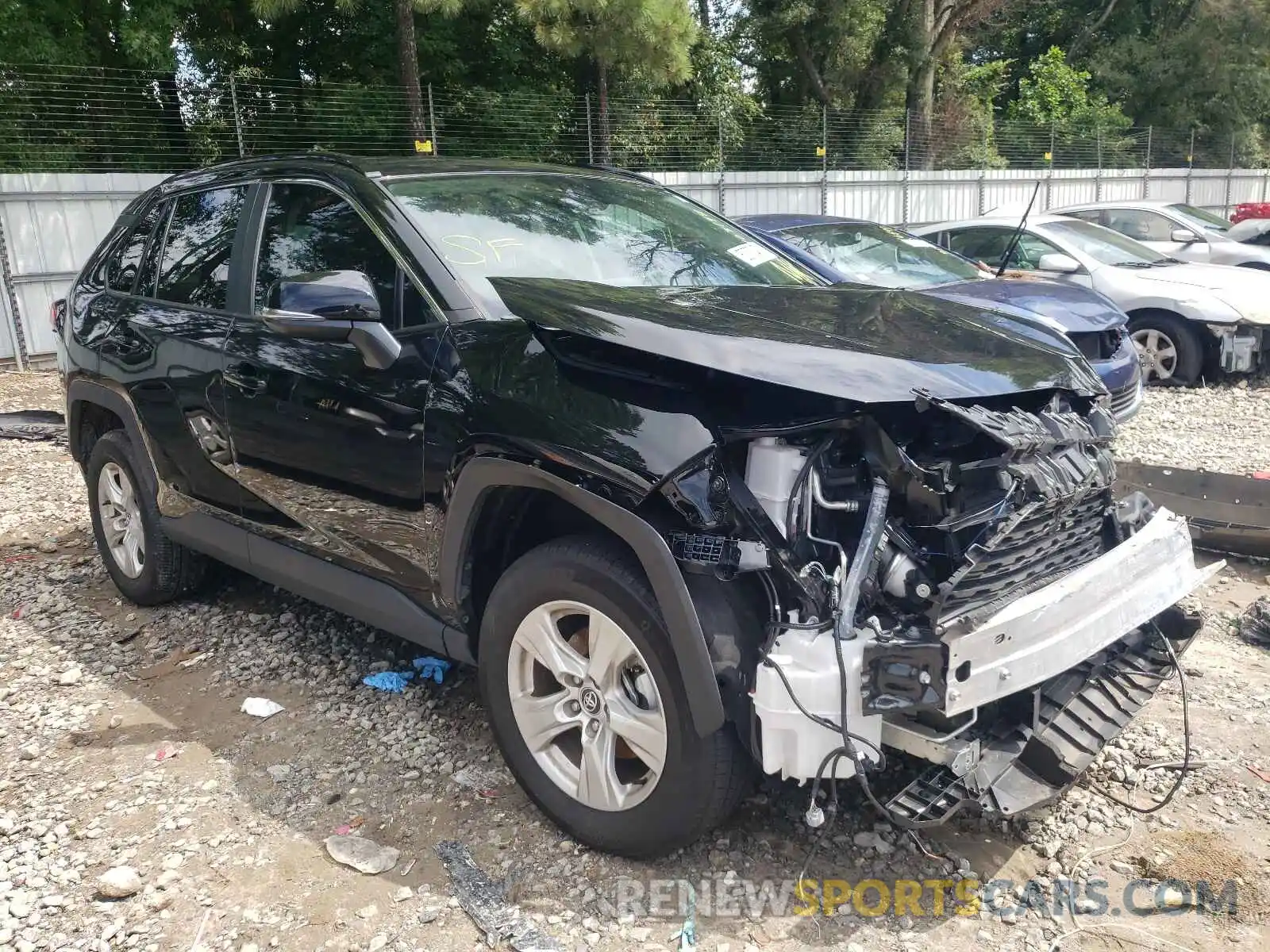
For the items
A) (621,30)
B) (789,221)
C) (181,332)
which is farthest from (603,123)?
(181,332)

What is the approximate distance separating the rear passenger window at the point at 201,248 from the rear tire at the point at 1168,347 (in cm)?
746

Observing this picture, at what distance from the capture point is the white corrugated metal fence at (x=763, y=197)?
1170 cm

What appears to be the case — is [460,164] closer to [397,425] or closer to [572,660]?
[397,425]

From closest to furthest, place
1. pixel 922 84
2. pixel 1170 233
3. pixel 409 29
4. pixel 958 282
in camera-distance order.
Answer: pixel 958 282, pixel 1170 233, pixel 409 29, pixel 922 84

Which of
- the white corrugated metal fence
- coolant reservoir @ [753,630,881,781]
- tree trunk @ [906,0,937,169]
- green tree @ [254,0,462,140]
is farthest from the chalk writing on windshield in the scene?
tree trunk @ [906,0,937,169]

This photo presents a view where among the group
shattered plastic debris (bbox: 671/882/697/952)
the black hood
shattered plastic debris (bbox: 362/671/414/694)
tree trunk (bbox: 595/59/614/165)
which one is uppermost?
tree trunk (bbox: 595/59/614/165)

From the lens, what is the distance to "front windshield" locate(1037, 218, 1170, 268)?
9258 millimetres

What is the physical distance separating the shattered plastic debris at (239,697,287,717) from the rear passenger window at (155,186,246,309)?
4.89 ft

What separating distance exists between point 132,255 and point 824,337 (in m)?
3.49

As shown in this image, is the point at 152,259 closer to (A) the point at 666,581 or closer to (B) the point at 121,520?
(B) the point at 121,520

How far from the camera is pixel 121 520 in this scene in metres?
4.79

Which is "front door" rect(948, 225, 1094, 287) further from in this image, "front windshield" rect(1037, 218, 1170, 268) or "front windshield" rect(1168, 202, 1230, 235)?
"front windshield" rect(1168, 202, 1230, 235)

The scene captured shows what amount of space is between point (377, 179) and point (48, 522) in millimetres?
4186

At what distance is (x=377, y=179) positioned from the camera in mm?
3318
